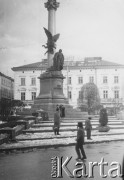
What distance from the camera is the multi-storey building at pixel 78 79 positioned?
70875 millimetres

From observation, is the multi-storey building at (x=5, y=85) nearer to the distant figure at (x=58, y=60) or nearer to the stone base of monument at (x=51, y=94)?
the stone base of monument at (x=51, y=94)

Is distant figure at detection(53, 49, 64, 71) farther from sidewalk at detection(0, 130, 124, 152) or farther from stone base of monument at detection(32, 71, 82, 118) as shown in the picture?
sidewalk at detection(0, 130, 124, 152)

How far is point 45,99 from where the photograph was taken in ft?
98.2

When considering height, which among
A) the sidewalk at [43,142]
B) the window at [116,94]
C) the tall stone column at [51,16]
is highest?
the tall stone column at [51,16]

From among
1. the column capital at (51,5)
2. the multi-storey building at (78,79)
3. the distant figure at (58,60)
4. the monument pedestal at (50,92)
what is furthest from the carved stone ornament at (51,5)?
the multi-storey building at (78,79)

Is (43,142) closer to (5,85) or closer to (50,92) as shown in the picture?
(5,85)

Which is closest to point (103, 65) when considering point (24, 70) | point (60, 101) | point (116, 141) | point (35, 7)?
point (24, 70)

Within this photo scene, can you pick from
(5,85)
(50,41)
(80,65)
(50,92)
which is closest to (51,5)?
(50,41)

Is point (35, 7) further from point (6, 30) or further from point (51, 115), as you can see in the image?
point (51, 115)

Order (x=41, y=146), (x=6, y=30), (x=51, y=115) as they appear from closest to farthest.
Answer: (x=6, y=30), (x=41, y=146), (x=51, y=115)

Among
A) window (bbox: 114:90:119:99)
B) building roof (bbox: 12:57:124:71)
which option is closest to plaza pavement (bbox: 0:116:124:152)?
window (bbox: 114:90:119:99)

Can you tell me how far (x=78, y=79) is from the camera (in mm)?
72438

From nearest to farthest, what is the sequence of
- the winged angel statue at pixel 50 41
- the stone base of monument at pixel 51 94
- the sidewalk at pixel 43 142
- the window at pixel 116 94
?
the sidewalk at pixel 43 142
the stone base of monument at pixel 51 94
the winged angel statue at pixel 50 41
the window at pixel 116 94

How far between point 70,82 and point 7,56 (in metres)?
61.1
